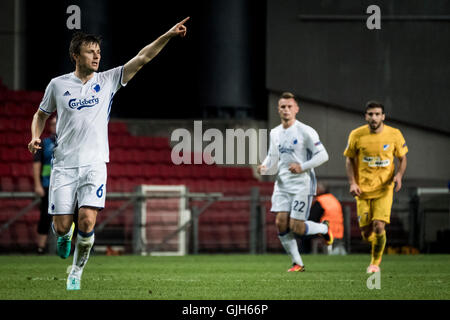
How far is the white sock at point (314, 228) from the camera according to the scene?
1167 centimetres

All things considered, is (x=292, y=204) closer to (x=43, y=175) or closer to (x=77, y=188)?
(x=77, y=188)

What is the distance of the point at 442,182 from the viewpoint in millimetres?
21203

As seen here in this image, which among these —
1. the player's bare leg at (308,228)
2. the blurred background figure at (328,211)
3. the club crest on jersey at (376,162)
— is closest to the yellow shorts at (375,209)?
the club crest on jersey at (376,162)

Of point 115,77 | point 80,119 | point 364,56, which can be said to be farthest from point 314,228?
point 364,56

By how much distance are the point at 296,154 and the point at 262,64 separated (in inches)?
432

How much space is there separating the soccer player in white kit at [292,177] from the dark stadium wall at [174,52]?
10.0 meters

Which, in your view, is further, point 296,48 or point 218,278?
point 296,48

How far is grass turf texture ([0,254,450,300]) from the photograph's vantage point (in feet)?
25.5

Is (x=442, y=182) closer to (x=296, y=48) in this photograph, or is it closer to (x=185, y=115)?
(x=296, y=48)

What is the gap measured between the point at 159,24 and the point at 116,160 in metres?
4.01

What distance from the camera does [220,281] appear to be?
9562 millimetres

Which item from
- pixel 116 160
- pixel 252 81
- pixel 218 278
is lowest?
pixel 218 278

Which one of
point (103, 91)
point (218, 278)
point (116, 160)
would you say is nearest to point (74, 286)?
point (103, 91)
